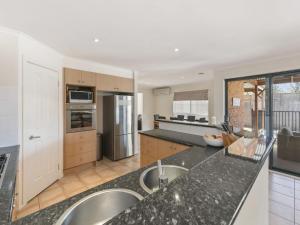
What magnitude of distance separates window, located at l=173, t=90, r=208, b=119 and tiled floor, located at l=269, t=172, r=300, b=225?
4.14m

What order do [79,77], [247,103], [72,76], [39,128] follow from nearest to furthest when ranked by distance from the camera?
1. [39,128]
2. [72,76]
3. [79,77]
4. [247,103]

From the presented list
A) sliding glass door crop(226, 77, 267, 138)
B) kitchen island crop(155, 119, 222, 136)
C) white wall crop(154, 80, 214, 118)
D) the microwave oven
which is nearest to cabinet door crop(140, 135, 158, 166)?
kitchen island crop(155, 119, 222, 136)

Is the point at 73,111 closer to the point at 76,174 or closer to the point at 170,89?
the point at 76,174

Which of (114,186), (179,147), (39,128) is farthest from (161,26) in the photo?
(39,128)

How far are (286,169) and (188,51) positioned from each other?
10.1ft

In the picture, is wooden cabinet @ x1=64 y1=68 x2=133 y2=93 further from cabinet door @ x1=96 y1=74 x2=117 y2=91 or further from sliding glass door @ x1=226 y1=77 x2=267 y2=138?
sliding glass door @ x1=226 y1=77 x2=267 y2=138

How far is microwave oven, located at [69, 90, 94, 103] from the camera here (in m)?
3.27

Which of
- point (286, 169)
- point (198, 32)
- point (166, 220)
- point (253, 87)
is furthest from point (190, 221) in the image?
point (253, 87)

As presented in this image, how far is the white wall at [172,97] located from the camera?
6848 millimetres

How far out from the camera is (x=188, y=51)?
2945 millimetres

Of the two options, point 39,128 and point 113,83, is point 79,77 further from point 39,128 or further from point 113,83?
point 39,128

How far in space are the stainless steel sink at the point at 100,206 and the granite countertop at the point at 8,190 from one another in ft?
1.05

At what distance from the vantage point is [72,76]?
331 cm

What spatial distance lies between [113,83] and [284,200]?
3.88 metres
